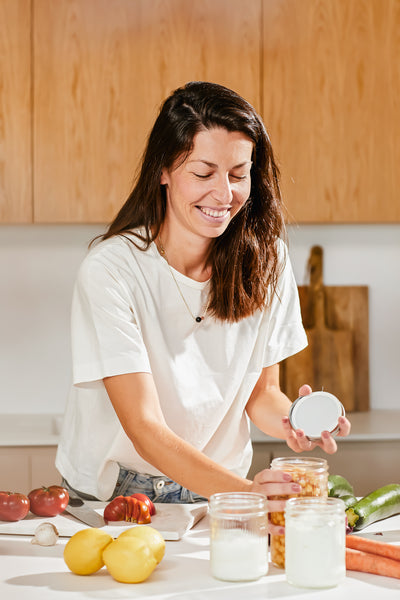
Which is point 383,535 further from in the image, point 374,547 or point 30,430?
point 30,430

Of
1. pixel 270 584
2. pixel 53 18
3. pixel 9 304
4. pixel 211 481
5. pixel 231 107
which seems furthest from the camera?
pixel 9 304

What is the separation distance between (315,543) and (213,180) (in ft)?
2.70

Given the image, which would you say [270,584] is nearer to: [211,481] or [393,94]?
[211,481]

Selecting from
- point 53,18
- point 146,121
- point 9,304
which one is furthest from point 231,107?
point 9,304

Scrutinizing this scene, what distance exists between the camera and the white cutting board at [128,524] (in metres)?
1.35

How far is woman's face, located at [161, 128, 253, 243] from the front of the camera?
164cm

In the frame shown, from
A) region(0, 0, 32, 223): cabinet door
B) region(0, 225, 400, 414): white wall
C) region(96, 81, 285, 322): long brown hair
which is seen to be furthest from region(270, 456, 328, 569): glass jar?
region(0, 225, 400, 414): white wall

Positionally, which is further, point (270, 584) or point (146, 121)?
point (146, 121)

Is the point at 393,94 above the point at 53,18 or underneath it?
underneath

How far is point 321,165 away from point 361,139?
178mm

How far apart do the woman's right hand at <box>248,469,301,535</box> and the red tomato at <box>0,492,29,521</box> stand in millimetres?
442

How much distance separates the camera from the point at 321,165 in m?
2.98

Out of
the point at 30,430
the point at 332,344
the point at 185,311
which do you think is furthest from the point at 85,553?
the point at 332,344

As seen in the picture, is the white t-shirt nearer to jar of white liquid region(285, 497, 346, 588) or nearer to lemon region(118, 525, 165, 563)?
lemon region(118, 525, 165, 563)
